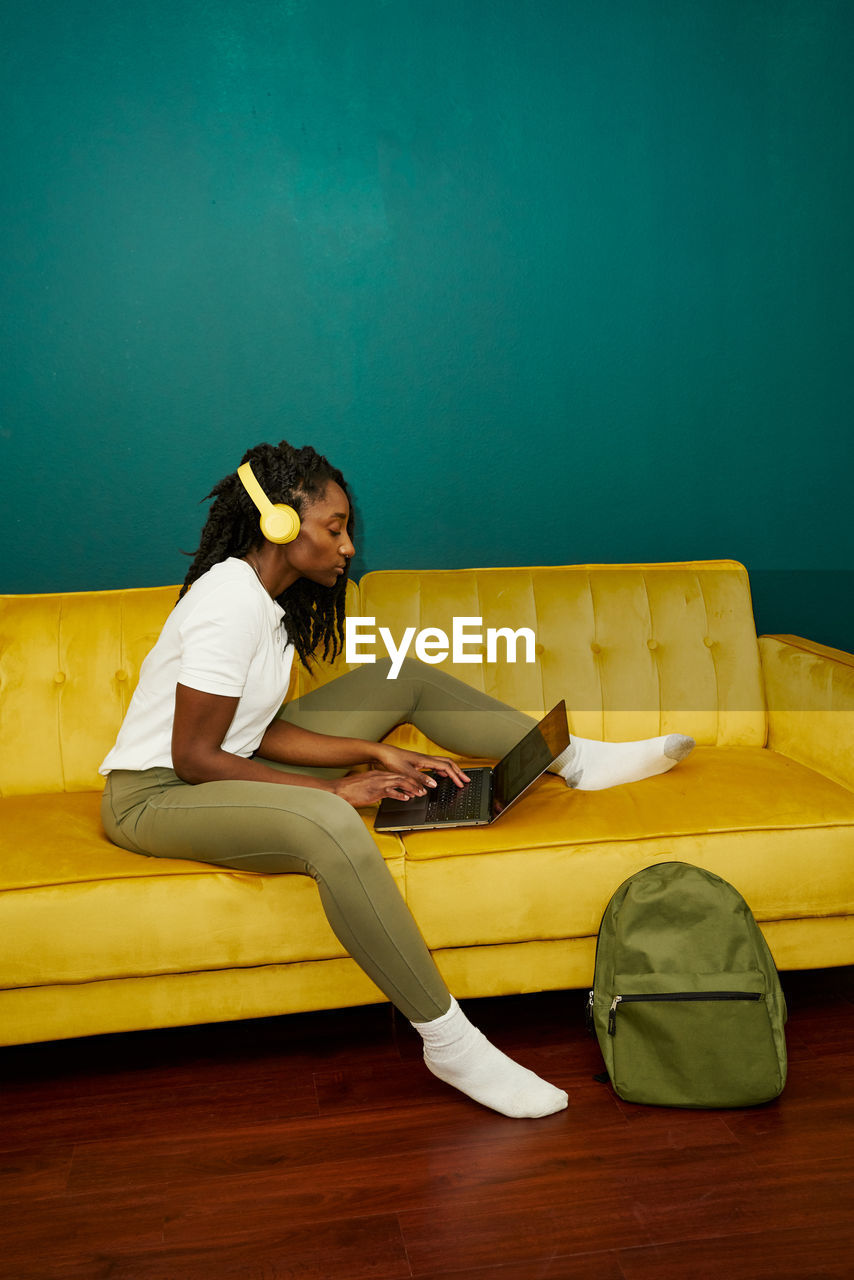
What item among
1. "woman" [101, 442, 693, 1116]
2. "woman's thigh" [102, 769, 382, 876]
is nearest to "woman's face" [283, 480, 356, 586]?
"woman" [101, 442, 693, 1116]

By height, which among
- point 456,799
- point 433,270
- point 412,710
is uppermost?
point 433,270

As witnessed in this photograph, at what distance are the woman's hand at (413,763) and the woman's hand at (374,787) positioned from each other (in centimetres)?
4

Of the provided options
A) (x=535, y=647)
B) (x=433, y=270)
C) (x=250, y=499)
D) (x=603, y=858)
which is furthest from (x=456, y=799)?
(x=433, y=270)

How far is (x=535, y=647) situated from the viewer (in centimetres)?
216

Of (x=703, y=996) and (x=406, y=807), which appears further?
(x=406, y=807)

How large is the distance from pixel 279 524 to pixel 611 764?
0.81 meters

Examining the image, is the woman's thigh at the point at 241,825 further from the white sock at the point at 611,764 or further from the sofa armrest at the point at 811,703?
the sofa armrest at the point at 811,703

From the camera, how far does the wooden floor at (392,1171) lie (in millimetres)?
1238

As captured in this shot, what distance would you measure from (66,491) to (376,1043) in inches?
59.8

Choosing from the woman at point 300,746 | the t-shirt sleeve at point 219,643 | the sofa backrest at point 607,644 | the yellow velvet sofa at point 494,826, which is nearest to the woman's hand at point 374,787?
the woman at point 300,746

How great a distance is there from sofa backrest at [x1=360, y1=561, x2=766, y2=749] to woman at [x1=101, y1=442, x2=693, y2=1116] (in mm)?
188

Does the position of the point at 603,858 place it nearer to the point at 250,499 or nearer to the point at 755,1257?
the point at 755,1257

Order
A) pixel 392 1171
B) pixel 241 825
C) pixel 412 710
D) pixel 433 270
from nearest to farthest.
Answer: pixel 392 1171
pixel 241 825
pixel 412 710
pixel 433 270

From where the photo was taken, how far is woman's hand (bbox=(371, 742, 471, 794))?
1802 mm
